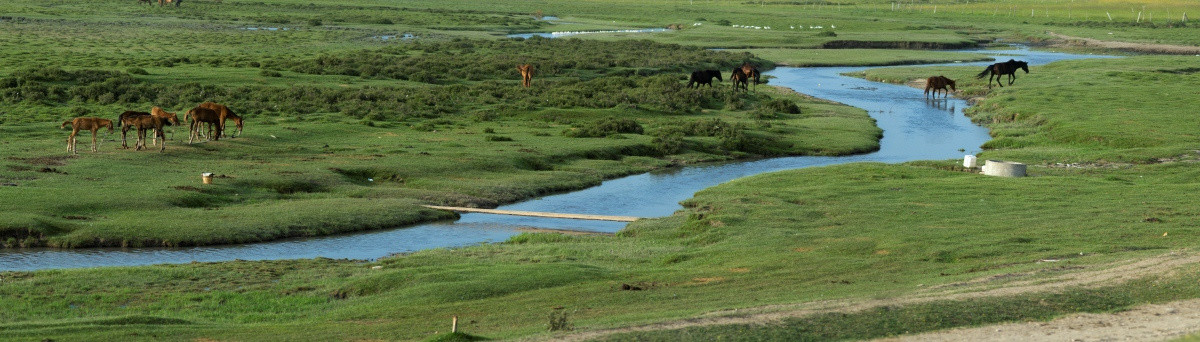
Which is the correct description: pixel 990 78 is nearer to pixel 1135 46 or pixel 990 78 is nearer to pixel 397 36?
pixel 1135 46

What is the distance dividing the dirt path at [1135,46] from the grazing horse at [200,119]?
3523 inches

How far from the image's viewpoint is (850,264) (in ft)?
64.7

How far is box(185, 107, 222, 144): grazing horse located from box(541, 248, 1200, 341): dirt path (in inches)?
916

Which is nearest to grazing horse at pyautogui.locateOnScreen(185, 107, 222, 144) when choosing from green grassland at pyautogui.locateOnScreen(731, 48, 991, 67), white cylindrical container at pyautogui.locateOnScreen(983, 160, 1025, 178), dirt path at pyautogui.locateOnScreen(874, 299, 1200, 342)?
white cylindrical container at pyautogui.locateOnScreen(983, 160, 1025, 178)

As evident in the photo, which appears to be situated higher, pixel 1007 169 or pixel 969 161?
pixel 1007 169

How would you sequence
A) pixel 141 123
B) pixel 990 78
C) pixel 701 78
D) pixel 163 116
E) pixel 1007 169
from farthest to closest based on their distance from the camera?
pixel 990 78
pixel 701 78
pixel 163 116
pixel 141 123
pixel 1007 169

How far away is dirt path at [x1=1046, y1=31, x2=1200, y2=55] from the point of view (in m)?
102

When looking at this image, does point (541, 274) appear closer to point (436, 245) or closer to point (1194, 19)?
point (436, 245)

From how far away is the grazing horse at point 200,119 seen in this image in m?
33.9

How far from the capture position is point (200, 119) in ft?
111

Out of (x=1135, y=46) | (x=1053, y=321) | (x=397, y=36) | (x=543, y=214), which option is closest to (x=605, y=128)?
(x=543, y=214)

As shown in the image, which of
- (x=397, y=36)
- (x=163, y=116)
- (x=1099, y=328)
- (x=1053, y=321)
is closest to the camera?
(x=1099, y=328)

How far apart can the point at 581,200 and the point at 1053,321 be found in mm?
19581

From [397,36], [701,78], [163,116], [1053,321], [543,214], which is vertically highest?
[163,116]
